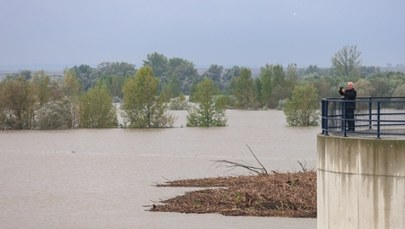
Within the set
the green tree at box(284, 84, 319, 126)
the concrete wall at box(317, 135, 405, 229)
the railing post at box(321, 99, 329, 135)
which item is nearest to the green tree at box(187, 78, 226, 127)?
the green tree at box(284, 84, 319, 126)

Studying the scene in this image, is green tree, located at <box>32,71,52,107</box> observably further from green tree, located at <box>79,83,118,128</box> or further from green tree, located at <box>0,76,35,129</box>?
green tree, located at <box>79,83,118,128</box>

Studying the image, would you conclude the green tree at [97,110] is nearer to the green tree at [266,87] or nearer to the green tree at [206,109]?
the green tree at [206,109]

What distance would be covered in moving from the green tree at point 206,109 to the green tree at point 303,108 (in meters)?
6.63

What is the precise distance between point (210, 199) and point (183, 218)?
9.07 feet

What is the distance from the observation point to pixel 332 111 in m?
19.5

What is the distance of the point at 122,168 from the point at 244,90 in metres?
80.9

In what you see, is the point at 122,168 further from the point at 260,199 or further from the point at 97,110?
the point at 97,110

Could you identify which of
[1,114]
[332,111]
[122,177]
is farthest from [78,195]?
[1,114]

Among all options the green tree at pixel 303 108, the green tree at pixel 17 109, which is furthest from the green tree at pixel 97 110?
the green tree at pixel 303 108

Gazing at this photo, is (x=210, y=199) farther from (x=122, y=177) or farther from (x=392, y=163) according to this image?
(x=392, y=163)

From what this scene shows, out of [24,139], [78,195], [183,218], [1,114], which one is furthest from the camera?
[1,114]

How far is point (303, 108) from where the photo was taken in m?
95.3

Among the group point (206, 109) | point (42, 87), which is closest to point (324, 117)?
point (206, 109)

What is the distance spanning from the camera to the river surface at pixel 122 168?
1228 inches
